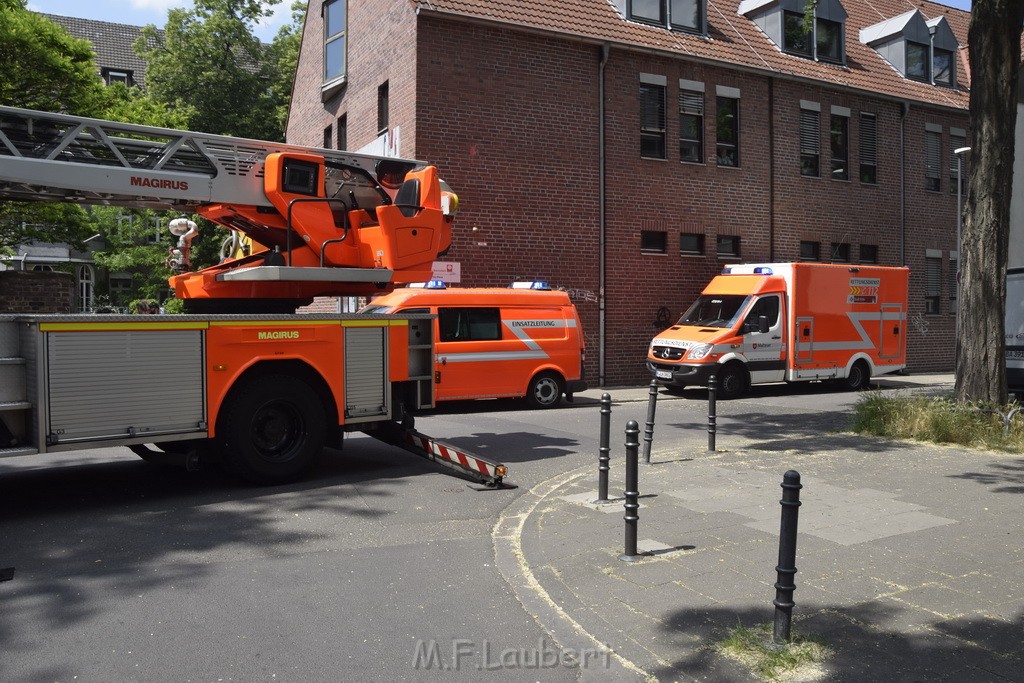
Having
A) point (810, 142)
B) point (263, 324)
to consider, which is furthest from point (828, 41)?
A: point (263, 324)

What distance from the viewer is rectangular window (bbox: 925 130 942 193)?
86.2ft

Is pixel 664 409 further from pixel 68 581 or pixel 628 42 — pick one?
pixel 68 581

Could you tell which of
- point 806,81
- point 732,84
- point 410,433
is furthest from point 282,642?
point 806,81

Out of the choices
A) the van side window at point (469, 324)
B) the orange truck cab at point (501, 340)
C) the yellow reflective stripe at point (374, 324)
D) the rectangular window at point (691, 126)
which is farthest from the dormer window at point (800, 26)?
the yellow reflective stripe at point (374, 324)

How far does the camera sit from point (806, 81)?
75.6 feet

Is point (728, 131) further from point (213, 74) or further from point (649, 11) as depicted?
point (213, 74)

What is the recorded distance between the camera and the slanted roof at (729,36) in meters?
A: 18.9

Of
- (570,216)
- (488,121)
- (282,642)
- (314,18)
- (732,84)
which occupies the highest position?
(314,18)

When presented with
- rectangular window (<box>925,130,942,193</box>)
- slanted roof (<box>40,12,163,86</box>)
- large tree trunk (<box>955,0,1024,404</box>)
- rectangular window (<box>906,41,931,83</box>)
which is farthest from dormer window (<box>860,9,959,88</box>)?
slanted roof (<box>40,12,163,86</box>)

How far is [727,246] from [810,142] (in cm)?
418

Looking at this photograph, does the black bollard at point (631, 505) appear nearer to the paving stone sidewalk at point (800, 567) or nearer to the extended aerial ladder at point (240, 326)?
the paving stone sidewalk at point (800, 567)

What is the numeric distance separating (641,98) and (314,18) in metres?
10.5

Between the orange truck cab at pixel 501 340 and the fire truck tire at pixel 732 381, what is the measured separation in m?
3.14

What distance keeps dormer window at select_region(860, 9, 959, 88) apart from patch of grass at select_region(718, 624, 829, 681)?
1036 inches
